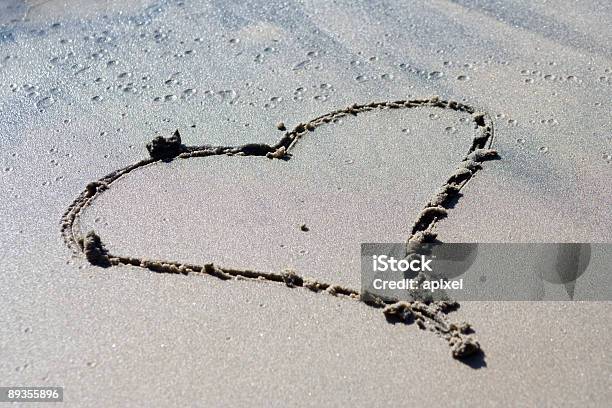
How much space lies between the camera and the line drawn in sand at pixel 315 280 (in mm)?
2328

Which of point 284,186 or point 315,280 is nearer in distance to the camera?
point 315,280

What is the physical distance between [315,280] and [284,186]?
560 mm

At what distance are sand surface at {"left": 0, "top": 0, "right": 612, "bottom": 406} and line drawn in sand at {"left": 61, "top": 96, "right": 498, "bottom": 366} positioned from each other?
37 mm

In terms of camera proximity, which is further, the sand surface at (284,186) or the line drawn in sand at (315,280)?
the line drawn in sand at (315,280)

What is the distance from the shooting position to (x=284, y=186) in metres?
2.92

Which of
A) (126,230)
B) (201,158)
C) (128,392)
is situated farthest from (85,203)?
(128,392)

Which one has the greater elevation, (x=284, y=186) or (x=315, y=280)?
(x=284, y=186)

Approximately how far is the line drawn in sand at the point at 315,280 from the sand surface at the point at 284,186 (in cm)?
4

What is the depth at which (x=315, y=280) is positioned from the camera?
8.13ft

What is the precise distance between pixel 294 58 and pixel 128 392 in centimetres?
207

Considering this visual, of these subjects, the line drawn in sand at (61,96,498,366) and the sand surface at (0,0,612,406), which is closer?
the sand surface at (0,0,612,406)

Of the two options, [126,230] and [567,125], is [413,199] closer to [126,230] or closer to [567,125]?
[567,125]

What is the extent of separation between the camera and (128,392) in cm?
215

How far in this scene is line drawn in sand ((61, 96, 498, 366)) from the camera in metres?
2.33
